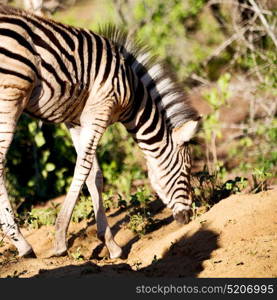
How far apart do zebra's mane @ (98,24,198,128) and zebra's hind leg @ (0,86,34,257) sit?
1.81 metres

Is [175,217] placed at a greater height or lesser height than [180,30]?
lesser

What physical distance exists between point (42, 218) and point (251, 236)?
3337 mm

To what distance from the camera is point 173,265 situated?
20.8 feet

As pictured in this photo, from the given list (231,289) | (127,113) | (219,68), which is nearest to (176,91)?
(127,113)

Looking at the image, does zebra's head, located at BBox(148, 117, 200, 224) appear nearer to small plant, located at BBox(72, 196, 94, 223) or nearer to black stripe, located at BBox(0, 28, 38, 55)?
small plant, located at BBox(72, 196, 94, 223)

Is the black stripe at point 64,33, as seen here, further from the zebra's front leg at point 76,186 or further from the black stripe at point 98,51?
the zebra's front leg at point 76,186

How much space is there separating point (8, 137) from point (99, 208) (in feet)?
5.67

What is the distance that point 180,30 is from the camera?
1409cm

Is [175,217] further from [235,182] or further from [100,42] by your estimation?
[100,42]

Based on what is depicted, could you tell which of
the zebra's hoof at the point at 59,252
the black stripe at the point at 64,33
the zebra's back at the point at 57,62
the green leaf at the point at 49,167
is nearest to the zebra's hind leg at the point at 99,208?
the zebra's back at the point at 57,62

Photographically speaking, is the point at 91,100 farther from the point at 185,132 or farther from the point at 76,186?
the point at 185,132

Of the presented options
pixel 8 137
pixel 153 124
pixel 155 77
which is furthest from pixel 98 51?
pixel 8 137

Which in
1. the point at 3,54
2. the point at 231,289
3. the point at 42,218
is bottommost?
the point at 231,289

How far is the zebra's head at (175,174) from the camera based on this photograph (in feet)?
26.0
